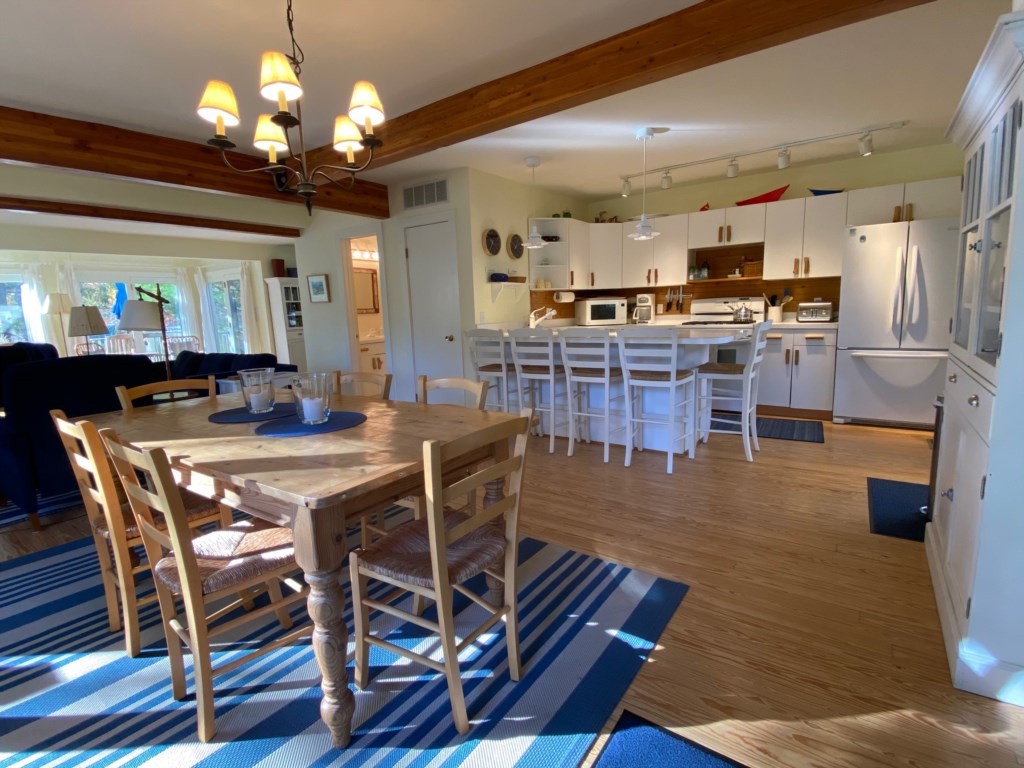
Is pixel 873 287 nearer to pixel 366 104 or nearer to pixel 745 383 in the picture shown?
pixel 745 383

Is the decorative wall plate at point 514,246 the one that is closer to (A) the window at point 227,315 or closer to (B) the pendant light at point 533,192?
(B) the pendant light at point 533,192

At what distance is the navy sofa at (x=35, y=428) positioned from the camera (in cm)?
277

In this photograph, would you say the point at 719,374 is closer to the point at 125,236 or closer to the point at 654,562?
the point at 654,562

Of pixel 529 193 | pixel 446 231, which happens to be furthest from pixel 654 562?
pixel 529 193

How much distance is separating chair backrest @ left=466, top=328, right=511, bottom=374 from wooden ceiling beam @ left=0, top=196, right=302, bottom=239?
3.29 m

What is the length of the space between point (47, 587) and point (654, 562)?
2.75 metres

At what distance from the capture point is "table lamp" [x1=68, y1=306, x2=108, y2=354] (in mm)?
5480

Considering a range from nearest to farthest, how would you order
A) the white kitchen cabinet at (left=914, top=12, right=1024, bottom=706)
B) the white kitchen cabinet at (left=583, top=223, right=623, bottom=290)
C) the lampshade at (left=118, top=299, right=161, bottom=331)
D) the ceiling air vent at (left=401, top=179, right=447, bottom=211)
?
the white kitchen cabinet at (left=914, top=12, right=1024, bottom=706) < the lampshade at (left=118, top=299, right=161, bottom=331) < the ceiling air vent at (left=401, top=179, right=447, bottom=211) < the white kitchen cabinet at (left=583, top=223, right=623, bottom=290)

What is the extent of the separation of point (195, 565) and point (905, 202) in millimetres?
5711

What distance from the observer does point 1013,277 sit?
4.34 ft

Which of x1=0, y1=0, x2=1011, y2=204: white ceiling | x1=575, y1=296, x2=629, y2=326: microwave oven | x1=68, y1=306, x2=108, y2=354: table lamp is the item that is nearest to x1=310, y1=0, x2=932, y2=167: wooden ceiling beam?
x1=0, y1=0, x2=1011, y2=204: white ceiling

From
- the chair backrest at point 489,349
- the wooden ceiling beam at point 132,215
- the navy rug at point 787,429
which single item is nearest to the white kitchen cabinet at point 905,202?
the navy rug at point 787,429

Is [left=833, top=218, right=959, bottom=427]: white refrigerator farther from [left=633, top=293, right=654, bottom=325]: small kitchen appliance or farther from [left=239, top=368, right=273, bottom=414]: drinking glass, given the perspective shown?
[left=239, top=368, right=273, bottom=414]: drinking glass

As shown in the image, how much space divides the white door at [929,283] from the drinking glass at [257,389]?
4.87 meters
